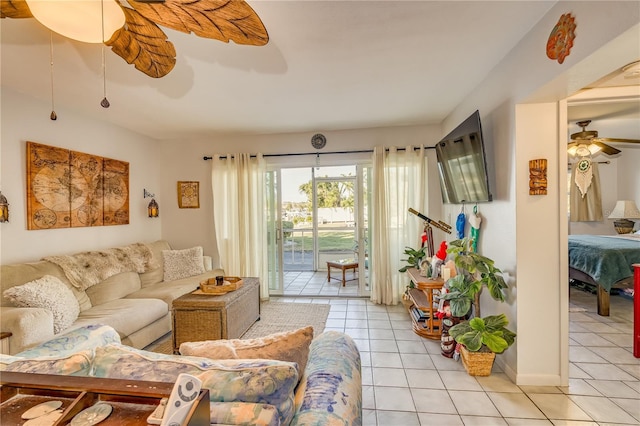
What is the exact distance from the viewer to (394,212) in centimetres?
400

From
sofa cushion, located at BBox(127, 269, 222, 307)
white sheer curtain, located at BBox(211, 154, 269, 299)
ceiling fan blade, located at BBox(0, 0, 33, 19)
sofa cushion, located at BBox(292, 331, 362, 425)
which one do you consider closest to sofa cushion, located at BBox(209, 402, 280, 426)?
sofa cushion, located at BBox(292, 331, 362, 425)

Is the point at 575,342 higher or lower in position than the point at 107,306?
lower

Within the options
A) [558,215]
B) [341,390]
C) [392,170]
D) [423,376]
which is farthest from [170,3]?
[392,170]

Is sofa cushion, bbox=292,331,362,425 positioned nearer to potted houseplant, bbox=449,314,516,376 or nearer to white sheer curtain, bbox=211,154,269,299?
potted houseplant, bbox=449,314,516,376

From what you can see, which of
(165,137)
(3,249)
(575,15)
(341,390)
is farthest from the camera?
(165,137)

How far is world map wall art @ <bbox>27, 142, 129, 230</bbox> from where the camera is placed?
2717 millimetres

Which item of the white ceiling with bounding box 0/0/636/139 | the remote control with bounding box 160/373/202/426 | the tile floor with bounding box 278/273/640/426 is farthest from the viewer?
the tile floor with bounding box 278/273/640/426

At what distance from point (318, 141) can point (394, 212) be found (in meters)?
1.48

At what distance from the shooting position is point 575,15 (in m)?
1.46

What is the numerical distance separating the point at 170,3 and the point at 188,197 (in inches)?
139

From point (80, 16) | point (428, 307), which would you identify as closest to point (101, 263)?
point (80, 16)

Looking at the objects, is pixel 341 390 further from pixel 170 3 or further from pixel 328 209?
pixel 328 209

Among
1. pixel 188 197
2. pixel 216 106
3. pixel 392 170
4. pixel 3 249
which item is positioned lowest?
pixel 3 249

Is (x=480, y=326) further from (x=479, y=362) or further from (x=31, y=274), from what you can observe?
(x=31, y=274)
